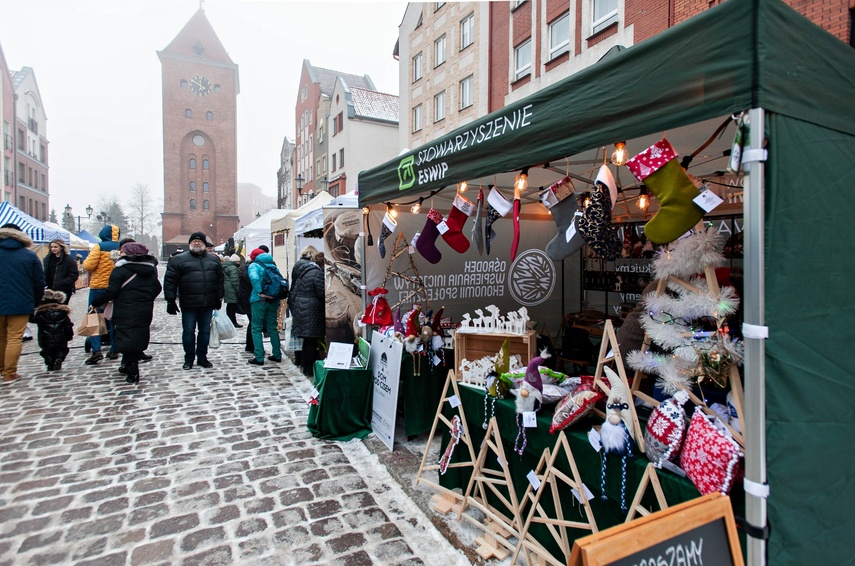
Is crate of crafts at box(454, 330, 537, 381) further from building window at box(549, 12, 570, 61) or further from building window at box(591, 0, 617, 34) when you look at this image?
building window at box(549, 12, 570, 61)

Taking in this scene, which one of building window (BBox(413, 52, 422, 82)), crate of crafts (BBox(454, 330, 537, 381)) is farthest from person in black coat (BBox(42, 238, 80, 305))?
building window (BBox(413, 52, 422, 82))

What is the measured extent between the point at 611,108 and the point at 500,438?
198 centimetres

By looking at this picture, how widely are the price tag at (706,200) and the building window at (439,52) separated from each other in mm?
20592

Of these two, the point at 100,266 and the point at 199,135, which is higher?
the point at 199,135

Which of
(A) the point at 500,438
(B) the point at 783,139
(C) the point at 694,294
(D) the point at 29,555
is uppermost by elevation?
(B) the point at 783,139

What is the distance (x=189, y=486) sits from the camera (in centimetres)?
347

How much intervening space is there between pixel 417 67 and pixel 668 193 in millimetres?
22867

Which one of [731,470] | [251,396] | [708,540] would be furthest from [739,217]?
[251,396]

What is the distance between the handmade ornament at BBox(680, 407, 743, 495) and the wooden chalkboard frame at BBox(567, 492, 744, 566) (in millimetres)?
225

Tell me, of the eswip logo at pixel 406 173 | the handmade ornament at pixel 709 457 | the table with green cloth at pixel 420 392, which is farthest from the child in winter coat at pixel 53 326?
the handmade ornament at pixel 709 457

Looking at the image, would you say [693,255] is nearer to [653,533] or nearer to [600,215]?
[600,215]

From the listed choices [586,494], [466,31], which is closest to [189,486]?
[586,494]

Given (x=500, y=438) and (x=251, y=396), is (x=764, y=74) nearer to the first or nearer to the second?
(x=500, y=438)

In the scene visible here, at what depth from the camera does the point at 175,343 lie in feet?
29.9
